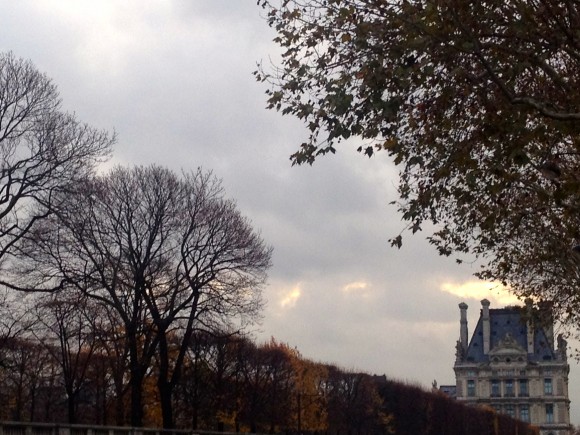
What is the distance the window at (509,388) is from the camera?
19475 cm

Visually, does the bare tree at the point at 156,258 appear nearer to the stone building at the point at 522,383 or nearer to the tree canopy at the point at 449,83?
the tree canopy at the point at 449,83

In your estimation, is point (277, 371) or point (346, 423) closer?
point (277, 371)

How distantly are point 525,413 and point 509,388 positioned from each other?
5.60 m

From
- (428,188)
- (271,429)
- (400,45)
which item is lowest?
(271,429)

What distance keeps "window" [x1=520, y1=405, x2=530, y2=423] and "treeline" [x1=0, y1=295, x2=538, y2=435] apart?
86734 millimetres

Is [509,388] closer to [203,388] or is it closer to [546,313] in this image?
[203,388]

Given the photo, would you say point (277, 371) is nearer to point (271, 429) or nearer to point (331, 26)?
point (271, 429)

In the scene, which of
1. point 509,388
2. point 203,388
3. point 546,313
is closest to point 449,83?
point 546,313

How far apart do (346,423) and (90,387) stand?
3148 cm

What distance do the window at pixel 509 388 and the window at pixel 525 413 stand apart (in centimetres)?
327

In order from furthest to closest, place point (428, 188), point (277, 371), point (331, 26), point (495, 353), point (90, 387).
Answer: point (495, 353) < point (277, 371) < point (90, 387) < point (428, 188) < point (331, 26)

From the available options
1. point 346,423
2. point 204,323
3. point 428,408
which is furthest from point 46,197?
point 428,408

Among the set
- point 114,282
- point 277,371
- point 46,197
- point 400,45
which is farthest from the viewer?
point 277,371

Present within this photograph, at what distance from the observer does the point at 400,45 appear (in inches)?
720
